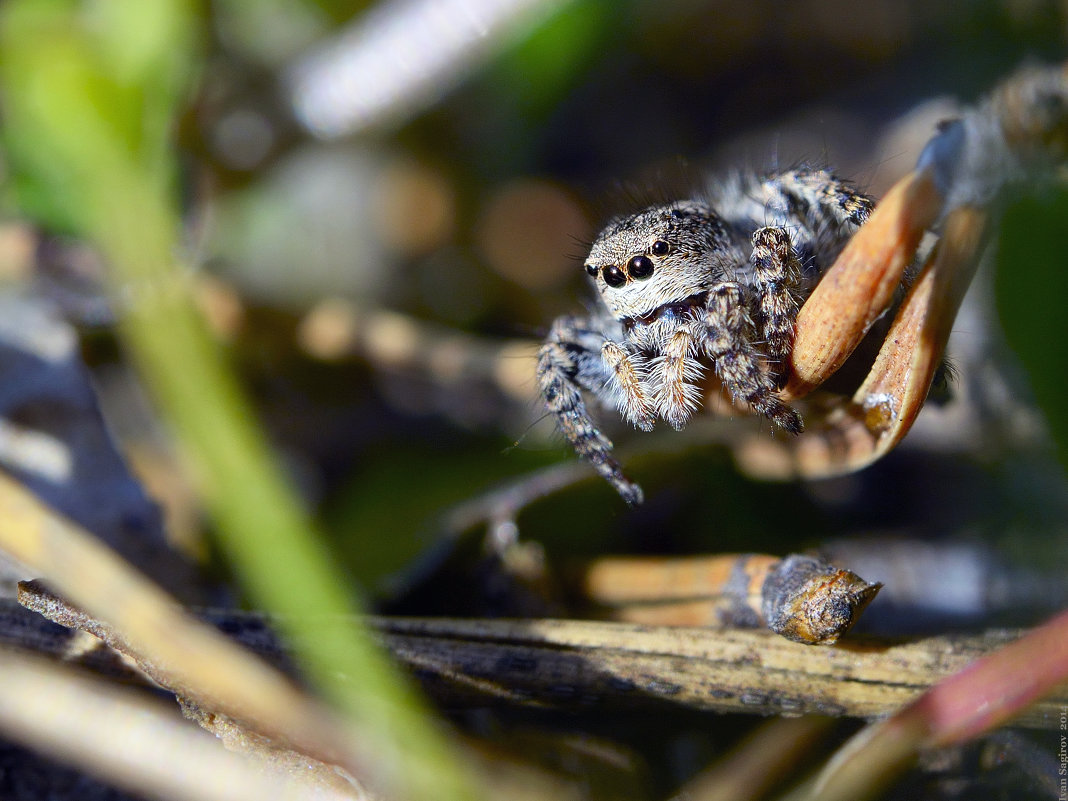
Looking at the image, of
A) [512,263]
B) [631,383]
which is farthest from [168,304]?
[512,263]

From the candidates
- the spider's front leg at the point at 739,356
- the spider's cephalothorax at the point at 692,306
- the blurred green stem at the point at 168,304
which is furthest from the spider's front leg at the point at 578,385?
the blurred green stem at the point at 168,304

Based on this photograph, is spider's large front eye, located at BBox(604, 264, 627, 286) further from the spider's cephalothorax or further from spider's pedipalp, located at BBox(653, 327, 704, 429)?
spider's pedipalp, located at BBox(653, 327, 704, 429)

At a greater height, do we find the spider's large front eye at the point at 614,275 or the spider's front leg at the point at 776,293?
the spider's large front eye at the point at 614,275

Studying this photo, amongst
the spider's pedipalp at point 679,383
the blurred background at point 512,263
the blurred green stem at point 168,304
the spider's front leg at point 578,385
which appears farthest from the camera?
the blurred background at point 512,263

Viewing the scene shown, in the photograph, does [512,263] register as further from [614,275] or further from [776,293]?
[776,293]

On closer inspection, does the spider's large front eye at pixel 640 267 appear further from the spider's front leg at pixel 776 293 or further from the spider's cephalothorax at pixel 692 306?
the spider's front leg at pixel 776 293

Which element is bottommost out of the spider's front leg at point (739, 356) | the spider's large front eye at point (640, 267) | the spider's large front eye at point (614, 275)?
the spider's front leg at point (739, 356)

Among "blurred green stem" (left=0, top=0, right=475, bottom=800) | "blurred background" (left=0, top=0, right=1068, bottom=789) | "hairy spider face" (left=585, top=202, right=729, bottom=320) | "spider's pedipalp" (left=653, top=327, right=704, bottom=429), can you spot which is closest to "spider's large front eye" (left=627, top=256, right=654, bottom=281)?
"hairy spider face" (left=585, top=202, right=729, bottom=320)
